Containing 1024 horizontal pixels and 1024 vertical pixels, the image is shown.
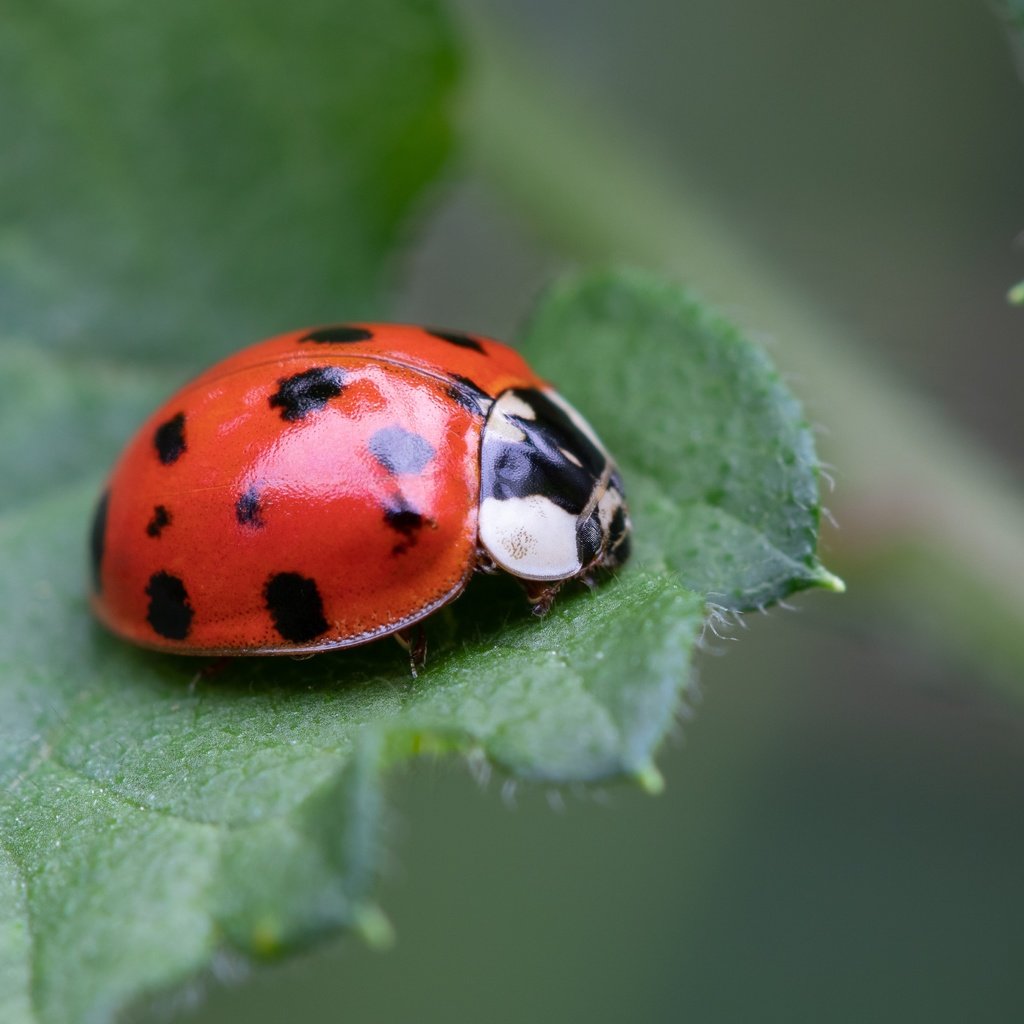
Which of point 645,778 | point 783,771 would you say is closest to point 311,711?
point 645,778

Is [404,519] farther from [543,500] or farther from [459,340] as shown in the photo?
[459,340]

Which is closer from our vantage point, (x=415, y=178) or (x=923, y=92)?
(x=415, y=178)

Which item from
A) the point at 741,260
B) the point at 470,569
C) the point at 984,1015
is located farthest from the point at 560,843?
the point at 470,569

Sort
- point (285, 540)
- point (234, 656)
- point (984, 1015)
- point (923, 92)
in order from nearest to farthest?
point (285, 540) < point (234, 656) < point (984, 1015) < point (923, 92)

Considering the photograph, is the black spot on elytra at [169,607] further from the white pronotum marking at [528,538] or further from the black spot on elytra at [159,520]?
the white pronotum marking at [528,538]

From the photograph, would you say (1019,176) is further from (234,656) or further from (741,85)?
(234,656)

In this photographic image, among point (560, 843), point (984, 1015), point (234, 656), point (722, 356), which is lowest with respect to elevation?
point (560, 843)

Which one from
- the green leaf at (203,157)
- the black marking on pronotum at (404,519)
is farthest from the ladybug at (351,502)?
the green leaf at (203,157)

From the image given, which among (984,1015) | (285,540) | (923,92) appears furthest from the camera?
(923,92)
